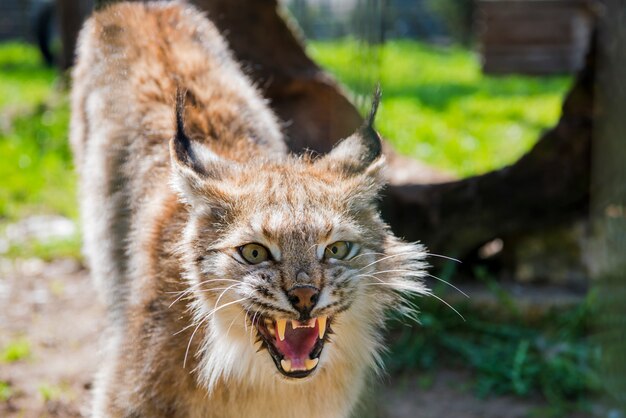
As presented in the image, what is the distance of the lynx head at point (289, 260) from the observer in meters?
2.78

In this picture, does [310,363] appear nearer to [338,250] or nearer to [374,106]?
[338,250]

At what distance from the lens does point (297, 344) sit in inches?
115

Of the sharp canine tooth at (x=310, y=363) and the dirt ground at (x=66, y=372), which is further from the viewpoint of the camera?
the dirt ground at (x=66, y=372)

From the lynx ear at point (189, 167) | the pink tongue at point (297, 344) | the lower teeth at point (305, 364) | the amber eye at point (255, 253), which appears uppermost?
the lynx ear at point (189, 167)

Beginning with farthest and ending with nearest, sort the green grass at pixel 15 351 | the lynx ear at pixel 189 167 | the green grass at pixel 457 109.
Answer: the green grass at pixel 457 109 → the green grass at pixel 15 351 → the lynx ear at pixel 189 167

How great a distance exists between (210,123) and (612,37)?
2.90 metres

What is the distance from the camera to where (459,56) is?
1609cm

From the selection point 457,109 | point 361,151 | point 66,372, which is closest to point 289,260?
point 361,151

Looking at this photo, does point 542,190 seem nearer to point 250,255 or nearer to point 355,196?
point 355,196

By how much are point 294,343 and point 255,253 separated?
352 mm

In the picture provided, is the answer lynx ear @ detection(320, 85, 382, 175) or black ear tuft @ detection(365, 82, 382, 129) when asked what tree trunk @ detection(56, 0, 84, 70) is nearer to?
lynx ear @ detection(320, 85, 382, 175)

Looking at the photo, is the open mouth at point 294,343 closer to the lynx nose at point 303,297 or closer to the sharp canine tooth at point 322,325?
the sharp canine tooth at point 322,325

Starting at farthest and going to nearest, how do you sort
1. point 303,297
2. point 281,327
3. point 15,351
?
point 15,351
point 281,327
point 303,297

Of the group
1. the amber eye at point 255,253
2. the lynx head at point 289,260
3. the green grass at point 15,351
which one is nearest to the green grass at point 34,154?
the green grass at point 15,351
